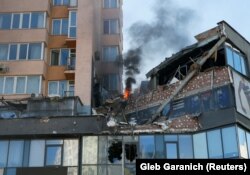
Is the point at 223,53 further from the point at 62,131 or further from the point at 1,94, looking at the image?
the point at 1,94

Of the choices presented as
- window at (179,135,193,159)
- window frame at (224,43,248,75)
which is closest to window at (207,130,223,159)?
window at (179,135,193,159)

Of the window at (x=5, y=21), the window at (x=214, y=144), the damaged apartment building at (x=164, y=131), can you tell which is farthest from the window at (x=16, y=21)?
the window at (x=214, y=144)

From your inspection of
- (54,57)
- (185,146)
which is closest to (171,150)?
(185,146)

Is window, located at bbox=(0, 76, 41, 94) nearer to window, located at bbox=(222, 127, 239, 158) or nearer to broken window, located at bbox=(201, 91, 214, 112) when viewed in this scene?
broken window, located at bbox=(201, 91, 214, 112)

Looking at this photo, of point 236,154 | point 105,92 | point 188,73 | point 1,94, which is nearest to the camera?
point 236,154

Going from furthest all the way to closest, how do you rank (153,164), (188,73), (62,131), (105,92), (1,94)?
(105,92)
(1,94)
(188,73)
(62,131)
(153,164)

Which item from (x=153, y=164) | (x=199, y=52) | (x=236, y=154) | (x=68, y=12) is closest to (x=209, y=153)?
(x=236, y=154)

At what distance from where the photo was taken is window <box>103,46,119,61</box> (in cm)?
4025

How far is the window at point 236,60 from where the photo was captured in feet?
87.5

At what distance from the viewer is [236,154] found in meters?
23.0

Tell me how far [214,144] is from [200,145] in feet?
3.12

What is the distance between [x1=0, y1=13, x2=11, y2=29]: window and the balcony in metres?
5.74

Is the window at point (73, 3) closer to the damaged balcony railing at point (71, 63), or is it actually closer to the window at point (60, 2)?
the window at point (60, 2)

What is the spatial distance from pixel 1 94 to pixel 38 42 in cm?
495
